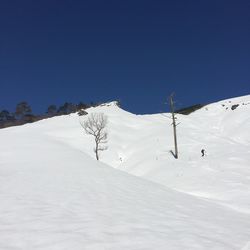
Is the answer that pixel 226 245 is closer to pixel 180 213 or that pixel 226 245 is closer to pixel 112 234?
pixel 112 234

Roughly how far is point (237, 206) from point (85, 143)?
3304cm

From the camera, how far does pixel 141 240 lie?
27.2 ft

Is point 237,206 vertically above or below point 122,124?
below

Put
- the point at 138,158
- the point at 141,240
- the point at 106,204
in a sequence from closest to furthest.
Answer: the point at 141,240 → the point at 106,204 → the point at 138,158

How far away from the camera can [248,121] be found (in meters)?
57.9

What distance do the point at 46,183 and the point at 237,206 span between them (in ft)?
31.9

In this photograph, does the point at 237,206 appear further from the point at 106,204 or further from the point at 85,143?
the point at 85,143

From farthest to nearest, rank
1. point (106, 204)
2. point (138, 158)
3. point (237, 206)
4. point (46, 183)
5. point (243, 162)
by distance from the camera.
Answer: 1. point (138, 158)
2. point (243, 162)
3. point (237, 206)
4. point (46, 183)
5. point (106, 204)

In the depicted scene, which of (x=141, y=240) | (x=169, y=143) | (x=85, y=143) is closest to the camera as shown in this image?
(x=141, y=240)

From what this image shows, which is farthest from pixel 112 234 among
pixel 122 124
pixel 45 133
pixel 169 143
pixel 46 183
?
pixel 122 124

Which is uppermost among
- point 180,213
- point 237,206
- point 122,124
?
point 122,124

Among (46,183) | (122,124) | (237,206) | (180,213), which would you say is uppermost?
(122,124)

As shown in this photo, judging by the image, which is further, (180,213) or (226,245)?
(180,213)

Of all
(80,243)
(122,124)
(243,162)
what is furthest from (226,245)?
(122,124)
